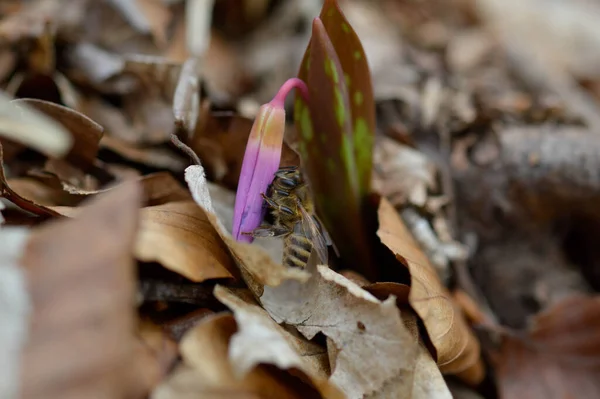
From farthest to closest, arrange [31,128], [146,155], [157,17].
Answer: [157,17], [146,155], [31,128]

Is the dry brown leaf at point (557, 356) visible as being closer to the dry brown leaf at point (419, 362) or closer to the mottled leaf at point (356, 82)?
the dry brown leaf at point (419, 362)

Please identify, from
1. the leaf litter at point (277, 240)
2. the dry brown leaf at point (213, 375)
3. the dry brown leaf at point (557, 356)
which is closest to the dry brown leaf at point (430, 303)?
the leaf litter at point (277, 240)

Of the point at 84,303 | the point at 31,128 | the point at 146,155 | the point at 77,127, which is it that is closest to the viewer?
the point at 84,303

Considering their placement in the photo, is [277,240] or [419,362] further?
[277,240]

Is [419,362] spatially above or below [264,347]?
below

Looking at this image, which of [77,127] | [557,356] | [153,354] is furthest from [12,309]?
[557,356]

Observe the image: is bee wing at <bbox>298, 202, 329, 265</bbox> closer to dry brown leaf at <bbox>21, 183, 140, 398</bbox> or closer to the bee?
the bee

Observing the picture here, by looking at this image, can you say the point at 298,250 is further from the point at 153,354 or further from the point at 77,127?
the point at 77,127

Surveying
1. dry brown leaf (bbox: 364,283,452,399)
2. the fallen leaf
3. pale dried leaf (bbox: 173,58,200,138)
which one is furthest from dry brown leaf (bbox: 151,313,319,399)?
the fallen leaf
